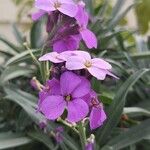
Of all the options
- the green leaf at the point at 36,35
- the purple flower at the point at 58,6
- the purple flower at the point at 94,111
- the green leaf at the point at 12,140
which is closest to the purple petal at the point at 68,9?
the purple flower at the point at 58,6

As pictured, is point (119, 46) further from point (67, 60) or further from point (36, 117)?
point (67, 60)

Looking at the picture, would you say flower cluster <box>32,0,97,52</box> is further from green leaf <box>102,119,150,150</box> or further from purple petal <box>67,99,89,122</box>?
green leaf <box>102,119,150,150</box>

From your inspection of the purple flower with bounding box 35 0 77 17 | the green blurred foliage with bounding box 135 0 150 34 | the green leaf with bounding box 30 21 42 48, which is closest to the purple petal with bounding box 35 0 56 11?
the purple flower with bounding box 35 0 77 17

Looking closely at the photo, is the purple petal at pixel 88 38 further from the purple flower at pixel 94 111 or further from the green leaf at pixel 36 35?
the green leaf at pixel 36 35

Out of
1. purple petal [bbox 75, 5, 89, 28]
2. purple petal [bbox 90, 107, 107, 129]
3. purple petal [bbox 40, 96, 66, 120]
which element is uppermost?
purple petal [bbox 75, 5, 89, 28]

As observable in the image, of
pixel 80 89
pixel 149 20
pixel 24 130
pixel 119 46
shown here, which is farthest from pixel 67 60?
pixel 149 20

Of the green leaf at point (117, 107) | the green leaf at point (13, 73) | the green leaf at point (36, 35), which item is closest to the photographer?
the green leaf at point (117, 107)

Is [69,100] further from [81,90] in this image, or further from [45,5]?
[45,5]

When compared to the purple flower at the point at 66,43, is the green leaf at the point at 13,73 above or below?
below

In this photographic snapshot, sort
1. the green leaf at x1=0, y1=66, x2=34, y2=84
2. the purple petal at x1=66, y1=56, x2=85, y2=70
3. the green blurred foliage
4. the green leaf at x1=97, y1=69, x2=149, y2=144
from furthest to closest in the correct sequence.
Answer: the green blurred foliage
the green leaf at x1=0, y1=66, x2=34, y2=84
the green leaf at x1=97, y1=69, x2=149, y2=144
the purple petal at x1=66, y1=56, x2=85, y2=70
